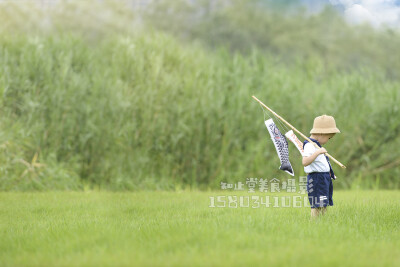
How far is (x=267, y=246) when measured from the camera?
3.82 metres

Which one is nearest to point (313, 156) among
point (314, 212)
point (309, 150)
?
point (309, 150)

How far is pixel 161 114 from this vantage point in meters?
9.35

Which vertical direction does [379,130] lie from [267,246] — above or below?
above

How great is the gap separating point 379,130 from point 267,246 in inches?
283

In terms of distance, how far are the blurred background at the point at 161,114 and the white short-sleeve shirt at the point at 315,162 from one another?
13.6 ft

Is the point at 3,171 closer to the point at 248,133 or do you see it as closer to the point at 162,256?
the point at 248,133

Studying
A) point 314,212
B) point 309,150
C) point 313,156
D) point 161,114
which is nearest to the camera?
point 313,156

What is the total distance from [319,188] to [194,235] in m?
1.50

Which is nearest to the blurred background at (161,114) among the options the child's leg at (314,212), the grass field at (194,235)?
the grass field at (194,235)

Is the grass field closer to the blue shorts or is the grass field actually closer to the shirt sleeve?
the blue shorts

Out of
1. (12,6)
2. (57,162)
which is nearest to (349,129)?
(57,162)

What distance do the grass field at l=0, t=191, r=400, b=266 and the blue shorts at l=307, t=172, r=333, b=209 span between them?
198 millimetres

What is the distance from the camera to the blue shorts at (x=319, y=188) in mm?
4914

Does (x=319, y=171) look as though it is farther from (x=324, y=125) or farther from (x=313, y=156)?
(x=324, y=125)
